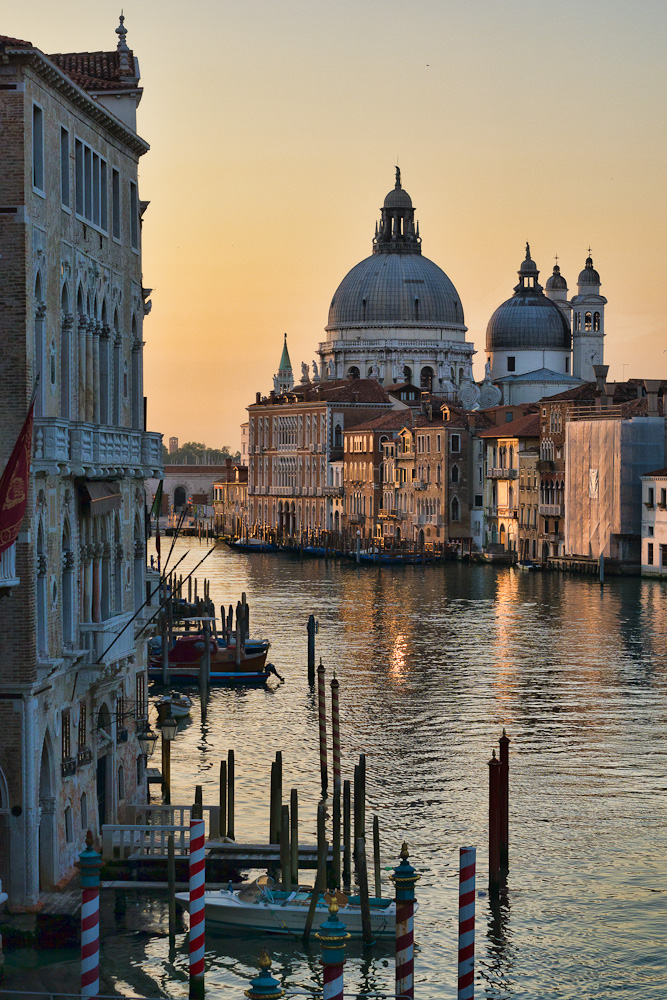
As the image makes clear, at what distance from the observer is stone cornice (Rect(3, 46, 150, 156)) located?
1416 centimetres

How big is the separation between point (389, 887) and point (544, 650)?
75.2ft

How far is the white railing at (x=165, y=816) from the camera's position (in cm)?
1767

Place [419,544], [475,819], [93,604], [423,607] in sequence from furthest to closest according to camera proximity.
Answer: [419,544], [423,607], [475,819], [93,604]

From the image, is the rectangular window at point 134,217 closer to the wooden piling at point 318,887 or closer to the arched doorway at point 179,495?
the wooden piling at point 318,887

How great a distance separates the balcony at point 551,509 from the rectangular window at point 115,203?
55.3 metres

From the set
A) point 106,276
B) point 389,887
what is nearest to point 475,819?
point 389,887

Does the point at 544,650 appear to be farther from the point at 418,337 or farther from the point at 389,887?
the point at 418,337

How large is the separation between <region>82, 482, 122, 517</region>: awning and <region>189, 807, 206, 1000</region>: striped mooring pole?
389 cm

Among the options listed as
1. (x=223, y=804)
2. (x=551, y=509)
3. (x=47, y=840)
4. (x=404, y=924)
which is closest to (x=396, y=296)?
(x=551, y=509)

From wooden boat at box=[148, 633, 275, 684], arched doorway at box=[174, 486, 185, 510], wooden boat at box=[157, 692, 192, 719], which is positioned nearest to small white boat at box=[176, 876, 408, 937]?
wooden boat at box=[157, 692, 192, 719]

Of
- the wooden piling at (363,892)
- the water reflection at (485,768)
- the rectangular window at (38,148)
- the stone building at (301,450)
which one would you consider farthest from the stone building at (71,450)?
the stone building at (301,450)

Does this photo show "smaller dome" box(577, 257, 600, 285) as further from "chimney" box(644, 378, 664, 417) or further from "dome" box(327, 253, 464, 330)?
"chimney" box(644, 378, 664, 417)

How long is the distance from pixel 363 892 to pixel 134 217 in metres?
7.53

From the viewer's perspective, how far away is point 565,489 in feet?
234
